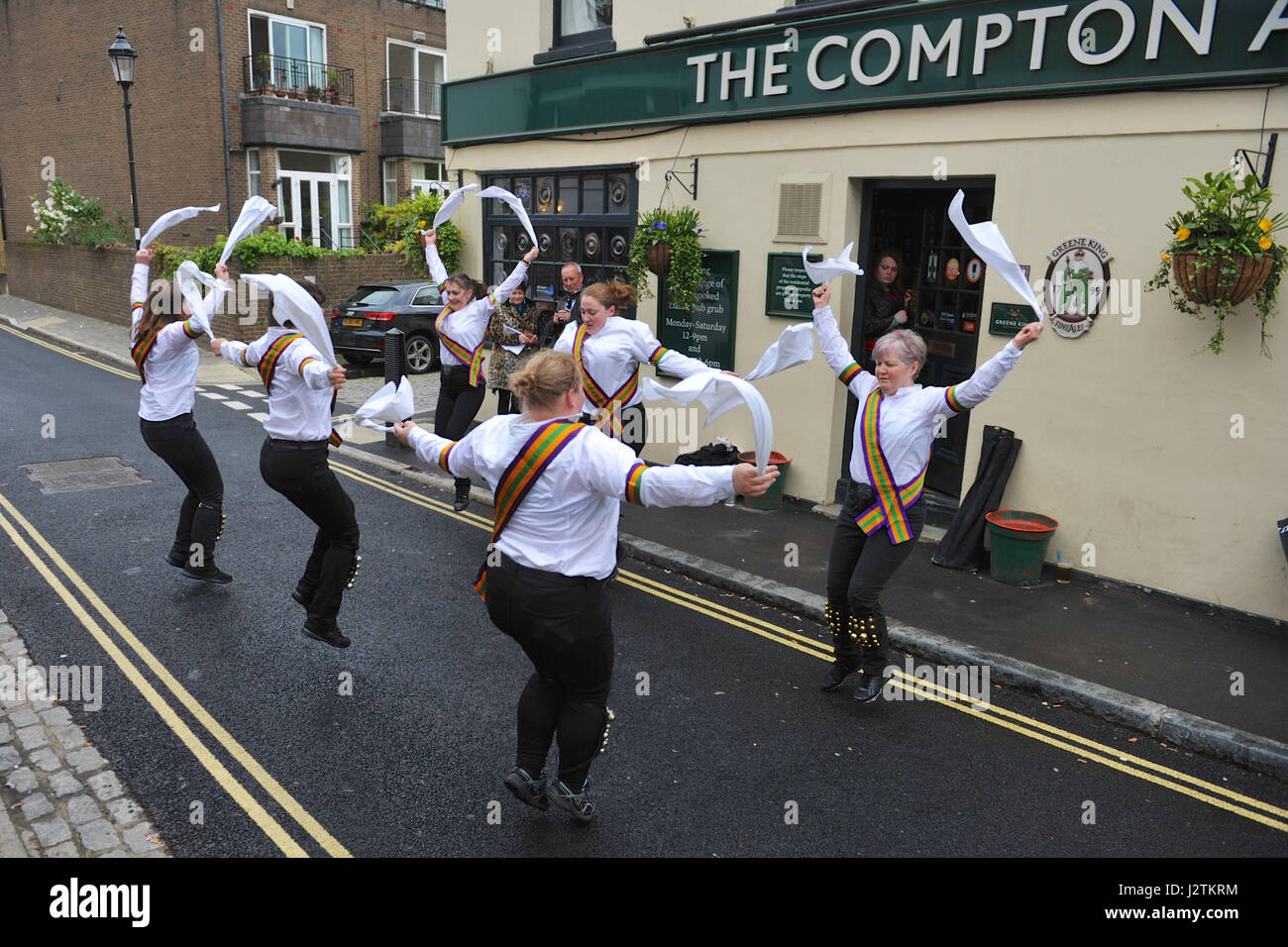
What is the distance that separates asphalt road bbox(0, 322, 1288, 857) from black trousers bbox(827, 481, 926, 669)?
0.37 m

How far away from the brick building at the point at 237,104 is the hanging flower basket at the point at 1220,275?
23.1 meters

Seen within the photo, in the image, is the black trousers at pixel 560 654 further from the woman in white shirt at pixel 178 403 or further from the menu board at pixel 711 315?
the menu board at pixel 711 315

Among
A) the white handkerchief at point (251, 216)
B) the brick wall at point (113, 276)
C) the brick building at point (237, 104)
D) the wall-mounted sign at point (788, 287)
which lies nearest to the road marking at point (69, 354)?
the brick wall at point (113, 276)

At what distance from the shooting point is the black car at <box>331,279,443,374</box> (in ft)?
53.9

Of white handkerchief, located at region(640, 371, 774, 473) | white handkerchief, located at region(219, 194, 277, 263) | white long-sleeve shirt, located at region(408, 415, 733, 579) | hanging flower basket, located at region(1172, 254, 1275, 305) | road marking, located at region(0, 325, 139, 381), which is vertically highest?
white handkerchief, located at region(219, 194, 277, 263)

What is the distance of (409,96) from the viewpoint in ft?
95.8

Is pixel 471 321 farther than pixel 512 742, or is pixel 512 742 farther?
pixel 471 321

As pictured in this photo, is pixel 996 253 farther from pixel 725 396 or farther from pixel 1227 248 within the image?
pixel 1227 248

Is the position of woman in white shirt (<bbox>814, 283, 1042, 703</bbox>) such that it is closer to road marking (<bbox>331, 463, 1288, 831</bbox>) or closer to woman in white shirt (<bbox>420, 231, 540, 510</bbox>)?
road marking (<bbox>331, 463, 1288, 831</bbox>)

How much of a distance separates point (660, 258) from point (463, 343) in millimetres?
2220

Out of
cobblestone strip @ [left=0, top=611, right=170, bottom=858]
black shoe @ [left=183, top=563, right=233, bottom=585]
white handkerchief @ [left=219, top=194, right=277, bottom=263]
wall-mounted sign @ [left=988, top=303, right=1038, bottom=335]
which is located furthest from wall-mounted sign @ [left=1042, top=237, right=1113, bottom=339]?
cobblestone strip @ [left=0, top=611, right=170, bottom=858]

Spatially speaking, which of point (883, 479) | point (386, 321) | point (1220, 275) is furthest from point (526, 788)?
point (386, 321)

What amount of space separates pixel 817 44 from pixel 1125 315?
11.9ft

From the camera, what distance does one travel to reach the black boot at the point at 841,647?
5.45 metres
